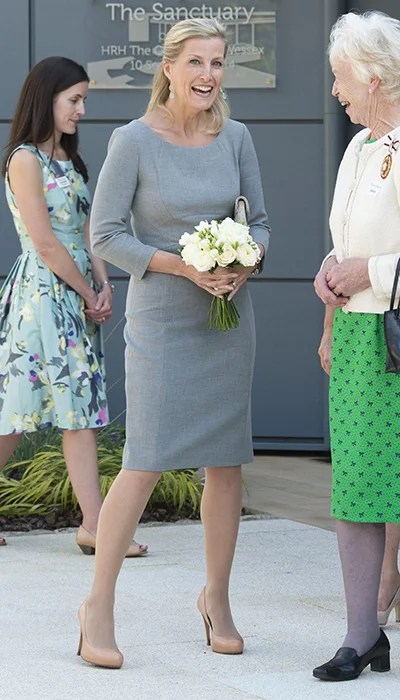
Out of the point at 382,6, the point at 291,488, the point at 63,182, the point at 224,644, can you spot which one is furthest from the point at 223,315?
the point at 382,6

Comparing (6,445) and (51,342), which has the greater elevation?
(51,342)

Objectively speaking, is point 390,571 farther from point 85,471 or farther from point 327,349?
point 85,471

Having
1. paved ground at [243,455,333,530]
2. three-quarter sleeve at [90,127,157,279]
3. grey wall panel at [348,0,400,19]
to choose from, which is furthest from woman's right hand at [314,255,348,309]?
grey wall panel at [348,0,400,19]

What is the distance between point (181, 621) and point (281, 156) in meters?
4.74

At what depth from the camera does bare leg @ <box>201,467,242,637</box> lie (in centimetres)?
421

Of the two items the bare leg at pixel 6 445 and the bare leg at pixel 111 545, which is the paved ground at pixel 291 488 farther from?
the bare leg at pixel 111 545

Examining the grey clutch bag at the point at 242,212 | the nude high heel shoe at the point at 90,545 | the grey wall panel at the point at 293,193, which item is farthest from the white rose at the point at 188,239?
the grey wall panel at the point at 293,193

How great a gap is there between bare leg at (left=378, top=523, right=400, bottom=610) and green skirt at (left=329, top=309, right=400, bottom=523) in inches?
23.8

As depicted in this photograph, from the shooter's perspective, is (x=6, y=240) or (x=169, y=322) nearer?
(x=169, y=322)

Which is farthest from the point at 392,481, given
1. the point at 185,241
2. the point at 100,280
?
the point at 100,280

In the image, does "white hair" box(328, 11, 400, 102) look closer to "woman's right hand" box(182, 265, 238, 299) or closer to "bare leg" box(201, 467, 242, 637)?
"woman's right hand" box(182, 265, 238, 299)

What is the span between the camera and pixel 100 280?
5.92 m

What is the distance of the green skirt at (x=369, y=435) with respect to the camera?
390 cm

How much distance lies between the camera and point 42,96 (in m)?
5.71
